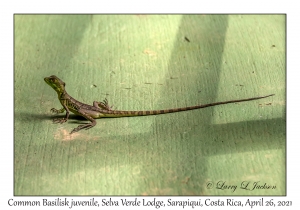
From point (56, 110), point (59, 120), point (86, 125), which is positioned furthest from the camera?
point (56, 110)

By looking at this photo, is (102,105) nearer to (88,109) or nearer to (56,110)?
(88,109)

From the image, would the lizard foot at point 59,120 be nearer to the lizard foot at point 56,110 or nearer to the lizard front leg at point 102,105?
the lizard foot at point 56,110

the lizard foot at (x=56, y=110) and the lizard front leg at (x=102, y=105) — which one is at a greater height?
the lizard front leg at (x=102, y=105)

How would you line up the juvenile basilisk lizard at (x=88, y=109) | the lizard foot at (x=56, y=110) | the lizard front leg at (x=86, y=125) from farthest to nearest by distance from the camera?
the lizard foot at (x=56, y=110) < the juvenile basilisk lizard at (x=88, y=109) < the lizard front leg at (x=86, y=125)

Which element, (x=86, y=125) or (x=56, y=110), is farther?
(x=56, y=110)

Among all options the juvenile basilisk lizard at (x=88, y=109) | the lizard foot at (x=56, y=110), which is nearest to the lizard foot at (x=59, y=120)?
the juvenile basilisk lizard at (x=88, y=109)

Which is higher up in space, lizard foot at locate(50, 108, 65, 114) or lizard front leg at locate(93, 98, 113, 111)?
lizard front leg at locate(93, 98, 113, 111)

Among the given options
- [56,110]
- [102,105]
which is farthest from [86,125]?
[56,110]

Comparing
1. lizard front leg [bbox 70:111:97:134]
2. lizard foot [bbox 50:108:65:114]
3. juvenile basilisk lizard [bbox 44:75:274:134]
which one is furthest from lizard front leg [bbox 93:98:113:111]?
lizard foot [bbox 50:108:65:114]

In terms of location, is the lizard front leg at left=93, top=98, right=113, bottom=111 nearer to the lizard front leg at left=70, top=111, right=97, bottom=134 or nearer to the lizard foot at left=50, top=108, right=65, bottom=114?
the lizard front leg at left=70, top=111, right=97, bottom=134

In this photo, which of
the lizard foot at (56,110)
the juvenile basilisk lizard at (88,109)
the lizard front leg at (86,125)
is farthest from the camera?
the lizard foot at (56,110)

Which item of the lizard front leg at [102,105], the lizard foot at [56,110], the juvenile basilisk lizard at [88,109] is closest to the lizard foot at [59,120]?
the juvenile basilisk lizard at [88,109]

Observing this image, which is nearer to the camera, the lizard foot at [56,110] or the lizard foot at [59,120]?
the lizard foot at [59,120]

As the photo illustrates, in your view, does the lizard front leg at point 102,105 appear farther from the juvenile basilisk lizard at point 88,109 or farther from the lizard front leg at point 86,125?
the lizard front leg at point 86,125
